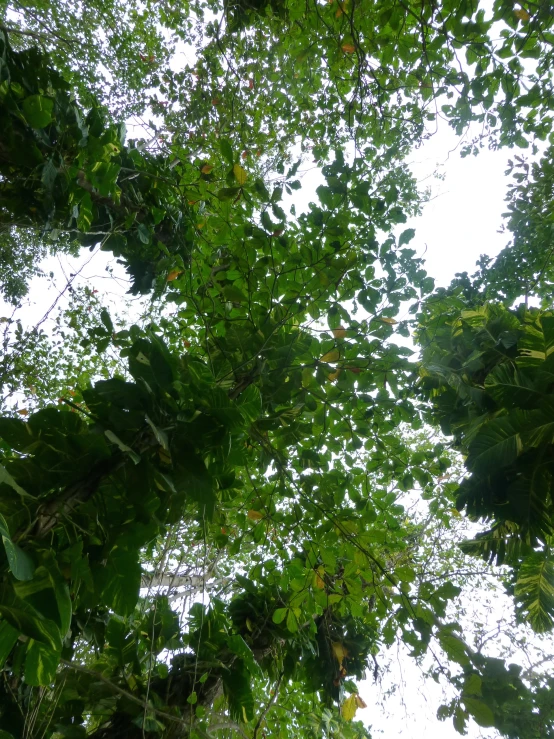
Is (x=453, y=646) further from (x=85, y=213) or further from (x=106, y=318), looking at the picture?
(x=85, y=213)

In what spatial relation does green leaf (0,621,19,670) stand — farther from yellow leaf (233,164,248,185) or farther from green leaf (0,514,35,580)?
yellow leaf (233,164,248,185)

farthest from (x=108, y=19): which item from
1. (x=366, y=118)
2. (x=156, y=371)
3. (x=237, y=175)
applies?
(x=156, y=371)

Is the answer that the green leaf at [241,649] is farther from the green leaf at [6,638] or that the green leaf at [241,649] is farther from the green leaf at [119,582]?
the green leaf at [6,638]

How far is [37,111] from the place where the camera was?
178cm

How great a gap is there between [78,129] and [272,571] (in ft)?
7.99

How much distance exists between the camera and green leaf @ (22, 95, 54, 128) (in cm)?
177

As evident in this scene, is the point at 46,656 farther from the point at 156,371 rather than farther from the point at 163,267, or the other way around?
the point at 163,267

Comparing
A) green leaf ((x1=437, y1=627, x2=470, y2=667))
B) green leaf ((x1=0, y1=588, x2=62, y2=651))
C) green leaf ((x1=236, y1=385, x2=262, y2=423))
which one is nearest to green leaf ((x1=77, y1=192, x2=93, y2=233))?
green leaf ((x1=236, y1=385, x2=262, y2=423))

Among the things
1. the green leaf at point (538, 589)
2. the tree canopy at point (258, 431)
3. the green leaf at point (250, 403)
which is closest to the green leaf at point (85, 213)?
the tree canopy at point (258, 431)

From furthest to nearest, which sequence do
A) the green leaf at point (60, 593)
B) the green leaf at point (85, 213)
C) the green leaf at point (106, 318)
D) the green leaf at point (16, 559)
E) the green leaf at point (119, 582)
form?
the green leaf at point (85, 213), the green leaf at point (106, 318), the green leaf at point (119, 582), the green leaf at point (60, 593), the green leaf at point (16, 559)

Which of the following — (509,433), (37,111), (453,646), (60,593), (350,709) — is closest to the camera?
(60,593)

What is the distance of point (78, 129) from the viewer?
202 centimetres

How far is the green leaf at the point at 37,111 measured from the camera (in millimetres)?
1768

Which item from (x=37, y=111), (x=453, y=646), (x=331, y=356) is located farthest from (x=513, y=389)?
(x=37, y=111)
